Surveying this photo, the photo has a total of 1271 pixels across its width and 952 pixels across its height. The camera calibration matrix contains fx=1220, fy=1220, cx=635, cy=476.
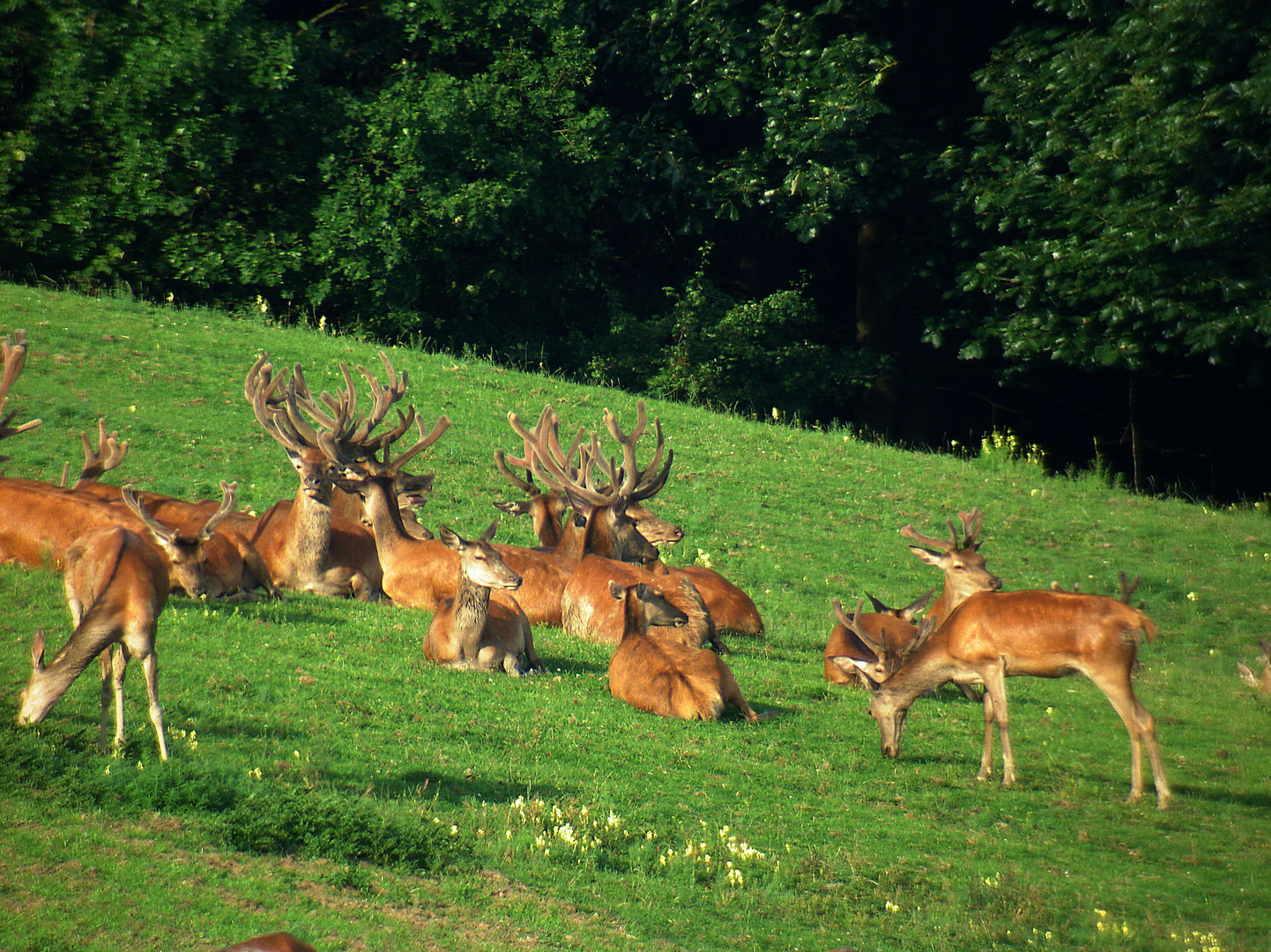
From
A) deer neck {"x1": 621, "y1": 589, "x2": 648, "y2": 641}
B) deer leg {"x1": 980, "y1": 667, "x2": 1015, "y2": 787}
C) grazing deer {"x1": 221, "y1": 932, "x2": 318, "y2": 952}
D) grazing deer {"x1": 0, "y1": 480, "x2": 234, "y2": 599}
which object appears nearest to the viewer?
grazing deer {"x1": 221, "y1": 932, "x2": 318, "y2": 952}

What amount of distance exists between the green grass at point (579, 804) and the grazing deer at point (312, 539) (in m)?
0.73

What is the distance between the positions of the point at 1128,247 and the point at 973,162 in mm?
4435

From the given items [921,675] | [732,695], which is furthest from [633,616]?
[921,675]

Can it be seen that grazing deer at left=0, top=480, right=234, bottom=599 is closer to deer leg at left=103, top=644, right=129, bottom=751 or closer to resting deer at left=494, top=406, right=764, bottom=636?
deer leg at left=103, top=644, right=129, bottom=751

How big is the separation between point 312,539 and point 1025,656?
674 cm

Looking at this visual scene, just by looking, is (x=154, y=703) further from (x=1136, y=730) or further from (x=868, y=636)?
(x=1136, y=730)

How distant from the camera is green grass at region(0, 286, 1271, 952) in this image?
543 centimetres

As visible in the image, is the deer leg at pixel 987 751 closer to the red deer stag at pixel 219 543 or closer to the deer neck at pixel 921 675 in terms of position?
the deer neck at pixel 921 675

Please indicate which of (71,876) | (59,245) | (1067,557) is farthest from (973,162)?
(71,876)

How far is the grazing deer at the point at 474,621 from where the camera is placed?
9.69m

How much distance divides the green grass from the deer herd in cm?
33

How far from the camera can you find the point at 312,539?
11.8 m

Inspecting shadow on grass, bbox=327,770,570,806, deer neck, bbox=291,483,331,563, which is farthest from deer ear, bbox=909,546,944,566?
deer neck, bbox=291,483,331,563

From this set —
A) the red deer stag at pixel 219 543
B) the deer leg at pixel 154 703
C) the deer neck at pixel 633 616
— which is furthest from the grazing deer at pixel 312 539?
the deer leg at pixel 154 703
